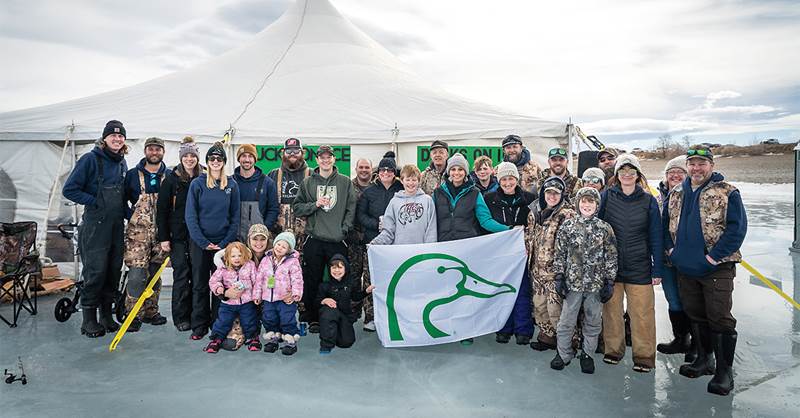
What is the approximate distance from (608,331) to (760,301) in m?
3.11

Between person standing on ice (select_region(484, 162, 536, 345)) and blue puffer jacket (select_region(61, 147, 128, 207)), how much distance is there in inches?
132

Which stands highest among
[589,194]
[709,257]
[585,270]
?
[589,194]

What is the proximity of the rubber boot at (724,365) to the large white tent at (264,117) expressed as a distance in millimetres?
3554

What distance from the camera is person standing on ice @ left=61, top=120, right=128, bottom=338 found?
13.7 feet

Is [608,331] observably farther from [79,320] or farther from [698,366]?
[79,320]

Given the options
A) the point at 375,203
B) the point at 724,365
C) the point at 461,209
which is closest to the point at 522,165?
the point at 461,209

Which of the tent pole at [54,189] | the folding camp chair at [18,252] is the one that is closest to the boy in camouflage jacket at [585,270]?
the folding camp chair at [18,252]

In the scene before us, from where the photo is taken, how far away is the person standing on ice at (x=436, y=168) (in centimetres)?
482

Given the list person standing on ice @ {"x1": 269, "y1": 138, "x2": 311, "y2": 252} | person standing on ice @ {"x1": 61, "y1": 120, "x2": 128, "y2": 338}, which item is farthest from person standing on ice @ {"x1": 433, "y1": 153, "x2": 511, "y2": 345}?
person standing on ice @ {"x1": 61, "y1": 120, "x2": 128, "y2": 338}

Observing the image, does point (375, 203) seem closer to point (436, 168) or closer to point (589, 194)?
point (436, 168)

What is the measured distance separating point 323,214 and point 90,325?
2.31 meters

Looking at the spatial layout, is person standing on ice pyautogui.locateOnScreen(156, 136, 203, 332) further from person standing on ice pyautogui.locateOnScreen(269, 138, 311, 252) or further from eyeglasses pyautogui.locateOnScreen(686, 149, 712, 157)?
eyeglasses pyautogui.locateOnScreen(686, 149, 712, 157)

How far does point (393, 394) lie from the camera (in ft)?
10.5

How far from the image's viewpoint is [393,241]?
4164 mm
